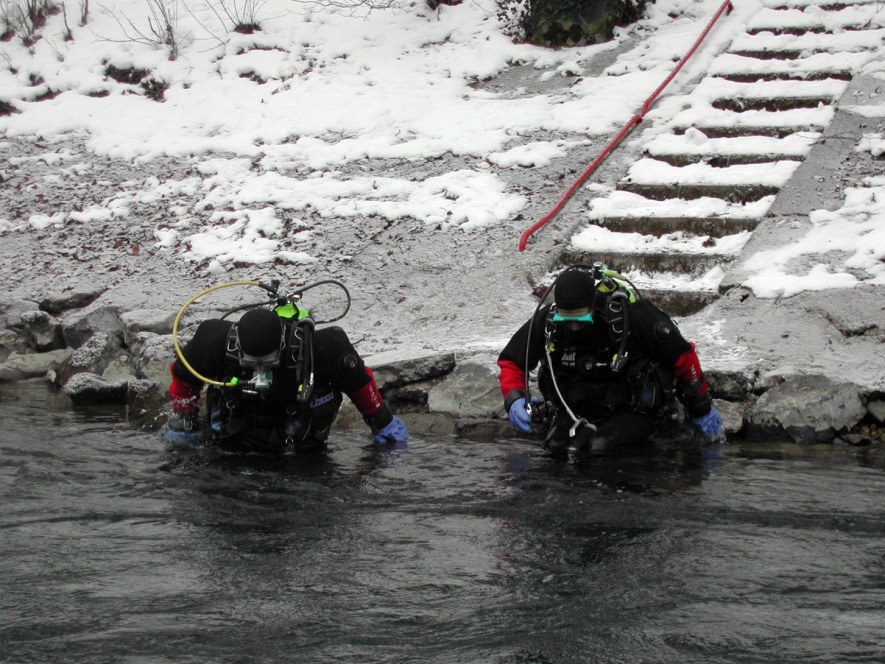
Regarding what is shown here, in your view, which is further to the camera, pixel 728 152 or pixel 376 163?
pixel 376 163

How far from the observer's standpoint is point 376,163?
9547mm

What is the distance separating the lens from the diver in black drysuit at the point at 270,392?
5172 millimetres

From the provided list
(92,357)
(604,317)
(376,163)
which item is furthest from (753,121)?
(92,357)

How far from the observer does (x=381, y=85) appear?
10969 mm

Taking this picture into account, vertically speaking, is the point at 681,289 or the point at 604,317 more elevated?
the point at 604,317

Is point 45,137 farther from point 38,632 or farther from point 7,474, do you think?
point 38,632

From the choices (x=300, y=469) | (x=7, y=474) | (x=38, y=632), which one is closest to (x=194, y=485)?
(x=300, y=469)

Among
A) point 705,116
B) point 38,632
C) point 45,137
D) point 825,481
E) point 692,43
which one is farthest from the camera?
point 45,137

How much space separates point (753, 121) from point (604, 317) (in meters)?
4.45

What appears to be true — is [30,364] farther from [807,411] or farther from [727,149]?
[727,149]

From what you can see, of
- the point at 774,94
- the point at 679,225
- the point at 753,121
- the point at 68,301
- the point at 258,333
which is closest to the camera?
the point at 258,333

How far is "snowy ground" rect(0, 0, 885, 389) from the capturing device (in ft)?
24.2

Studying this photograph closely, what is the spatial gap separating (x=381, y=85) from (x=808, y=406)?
22.2ft

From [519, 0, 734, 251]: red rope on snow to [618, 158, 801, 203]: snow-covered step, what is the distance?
343mm
